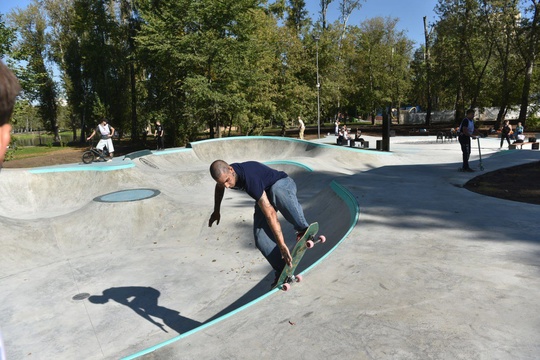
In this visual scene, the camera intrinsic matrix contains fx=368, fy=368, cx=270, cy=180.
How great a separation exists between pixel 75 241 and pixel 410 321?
320 inches

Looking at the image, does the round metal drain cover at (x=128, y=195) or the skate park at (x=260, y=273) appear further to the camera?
the round metal drain cover at (x=128, y=195)

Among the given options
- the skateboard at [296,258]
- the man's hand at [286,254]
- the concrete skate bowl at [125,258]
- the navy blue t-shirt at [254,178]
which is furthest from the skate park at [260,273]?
the navy blue t-shirt at [254,178]

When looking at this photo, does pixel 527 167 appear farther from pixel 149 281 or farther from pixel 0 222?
pixel 0 222

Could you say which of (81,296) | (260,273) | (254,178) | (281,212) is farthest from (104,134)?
(254,178)

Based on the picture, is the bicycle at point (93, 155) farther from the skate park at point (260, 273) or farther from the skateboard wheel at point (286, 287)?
the skateboard wheel at point (286, 287)

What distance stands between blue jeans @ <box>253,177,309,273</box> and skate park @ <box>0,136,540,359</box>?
1.56 ft

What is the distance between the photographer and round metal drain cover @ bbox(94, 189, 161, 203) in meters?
10.0

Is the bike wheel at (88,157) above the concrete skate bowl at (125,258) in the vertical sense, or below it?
above

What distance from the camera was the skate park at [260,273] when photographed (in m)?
2.94

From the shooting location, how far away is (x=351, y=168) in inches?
596

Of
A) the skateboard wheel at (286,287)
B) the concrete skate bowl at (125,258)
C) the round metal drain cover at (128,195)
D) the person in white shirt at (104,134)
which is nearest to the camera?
the skateboard wheel at (286,287)

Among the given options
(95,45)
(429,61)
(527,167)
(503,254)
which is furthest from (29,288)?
(429,61)

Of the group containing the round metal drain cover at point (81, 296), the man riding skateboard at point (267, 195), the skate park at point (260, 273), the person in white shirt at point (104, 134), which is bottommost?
the round metal drain cover at point (81, 296)

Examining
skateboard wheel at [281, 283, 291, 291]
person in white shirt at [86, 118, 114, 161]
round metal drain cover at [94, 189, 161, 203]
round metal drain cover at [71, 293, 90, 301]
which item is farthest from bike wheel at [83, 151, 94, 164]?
skateboard wheel at [281, 283, 291, 291]
